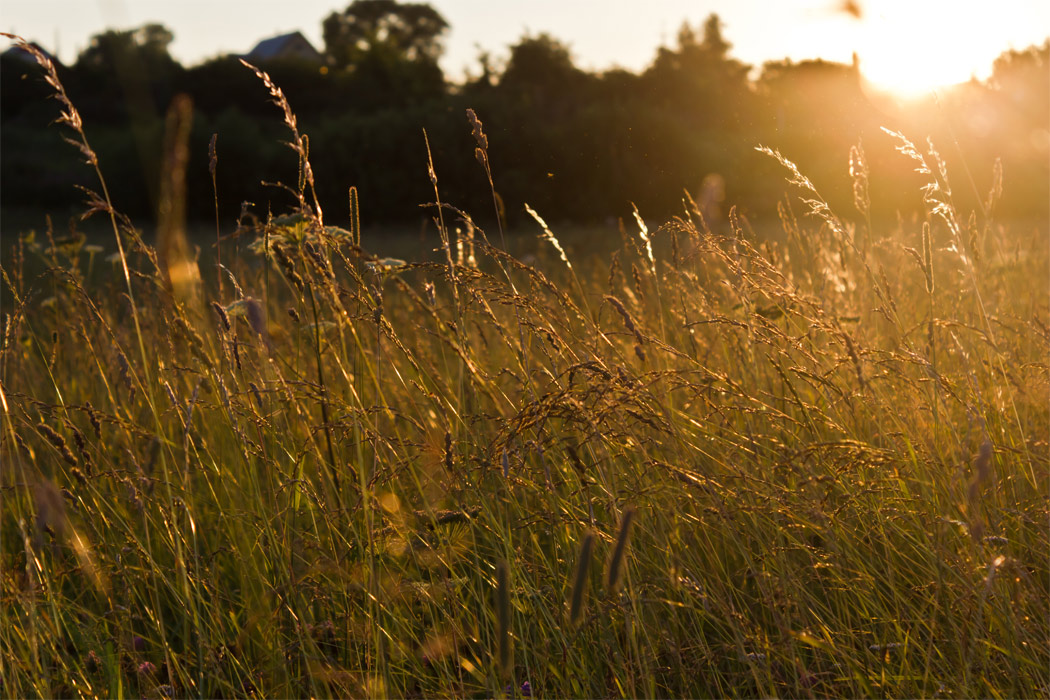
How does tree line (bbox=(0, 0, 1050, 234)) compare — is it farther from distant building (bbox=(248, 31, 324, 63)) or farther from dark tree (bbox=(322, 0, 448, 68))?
dark tree (bbox=(322, 0, 448, 68))

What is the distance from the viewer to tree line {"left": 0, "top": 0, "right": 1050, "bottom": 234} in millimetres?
3541

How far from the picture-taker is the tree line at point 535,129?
11.6 feet

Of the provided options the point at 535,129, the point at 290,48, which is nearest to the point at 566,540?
the point at 535,129

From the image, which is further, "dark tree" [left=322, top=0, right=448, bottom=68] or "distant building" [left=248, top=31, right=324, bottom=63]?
"dark tree" [left=322, top=0, right=448, bottom=68]

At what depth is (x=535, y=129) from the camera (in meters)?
7.27

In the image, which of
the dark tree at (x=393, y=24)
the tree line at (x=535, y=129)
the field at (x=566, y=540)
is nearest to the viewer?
the field at (x=566, y=540)

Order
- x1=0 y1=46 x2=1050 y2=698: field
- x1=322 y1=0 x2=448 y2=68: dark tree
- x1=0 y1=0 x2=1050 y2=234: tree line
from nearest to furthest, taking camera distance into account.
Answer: x1=0 y1=46 x2=1050 y2=698: field, x1=0 y1=0 x2=1050 y2=234: tree line, x1=322 y1=0 x2=448 y2=68: dark tree

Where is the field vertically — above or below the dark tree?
below

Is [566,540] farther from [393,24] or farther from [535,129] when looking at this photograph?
[393,24]

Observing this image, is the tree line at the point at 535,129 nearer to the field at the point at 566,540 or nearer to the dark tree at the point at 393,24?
the field at the point at 566,540

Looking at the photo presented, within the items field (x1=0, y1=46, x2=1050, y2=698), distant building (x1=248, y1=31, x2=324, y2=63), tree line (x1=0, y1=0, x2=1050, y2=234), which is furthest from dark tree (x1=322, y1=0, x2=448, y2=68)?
field (x1=0, y1=46, x2=1050, y2=698)

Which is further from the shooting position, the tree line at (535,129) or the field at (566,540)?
the tree line at (535,129)

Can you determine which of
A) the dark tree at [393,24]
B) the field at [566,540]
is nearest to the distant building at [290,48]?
the dark tree at [393,24]

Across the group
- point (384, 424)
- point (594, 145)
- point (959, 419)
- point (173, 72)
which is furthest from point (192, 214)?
point (959, 419)
